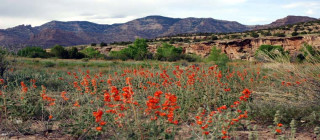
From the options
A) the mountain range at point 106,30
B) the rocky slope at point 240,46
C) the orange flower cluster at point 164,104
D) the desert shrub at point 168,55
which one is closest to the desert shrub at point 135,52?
the desert shrub at point 168,55

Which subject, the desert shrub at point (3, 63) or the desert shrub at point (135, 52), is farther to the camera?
the desert shrub at point (135, 52)

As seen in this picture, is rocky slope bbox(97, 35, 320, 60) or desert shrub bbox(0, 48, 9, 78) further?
rocky slope bbox(97, 35, 320, 60)

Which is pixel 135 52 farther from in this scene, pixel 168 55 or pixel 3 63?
pixel 3 63

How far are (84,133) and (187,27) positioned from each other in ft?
435

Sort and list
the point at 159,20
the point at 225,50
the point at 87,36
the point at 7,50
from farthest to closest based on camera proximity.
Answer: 1. the point at 159,20
2. the point at 87,36
3. the point at 225,50
4. the point at 7,50

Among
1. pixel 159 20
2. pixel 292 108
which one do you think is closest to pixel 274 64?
pixel 292 108

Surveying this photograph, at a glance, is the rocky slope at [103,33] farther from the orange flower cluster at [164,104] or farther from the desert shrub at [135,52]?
the orange flower cluster at [164,104]

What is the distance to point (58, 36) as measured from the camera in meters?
120

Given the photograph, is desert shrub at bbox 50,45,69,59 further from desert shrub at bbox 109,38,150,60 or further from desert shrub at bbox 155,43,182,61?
desert shrub at bbox 155,43,182,61

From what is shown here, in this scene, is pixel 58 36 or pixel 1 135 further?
pixel 58 36

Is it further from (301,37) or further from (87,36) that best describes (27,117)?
(87,36)

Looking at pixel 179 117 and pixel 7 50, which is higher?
pixel 7 50

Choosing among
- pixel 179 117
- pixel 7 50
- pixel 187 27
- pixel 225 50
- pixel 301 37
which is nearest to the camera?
pixel 179 117

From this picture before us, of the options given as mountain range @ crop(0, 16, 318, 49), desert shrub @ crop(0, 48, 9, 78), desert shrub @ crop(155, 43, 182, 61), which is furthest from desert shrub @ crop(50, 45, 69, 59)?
mountain range @ crop(0, 16, 318, 49)
